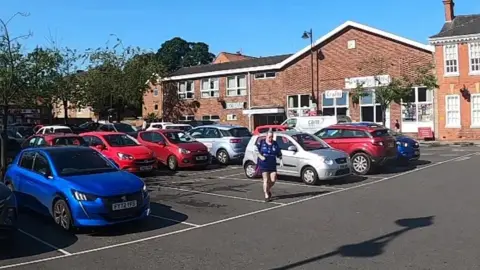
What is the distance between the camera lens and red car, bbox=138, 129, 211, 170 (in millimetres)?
19188

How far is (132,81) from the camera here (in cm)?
4616

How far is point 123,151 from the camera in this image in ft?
55.9

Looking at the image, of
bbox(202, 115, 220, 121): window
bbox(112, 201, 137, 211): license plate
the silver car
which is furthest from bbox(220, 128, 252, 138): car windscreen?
bbox(202, 115, 220, 121): window

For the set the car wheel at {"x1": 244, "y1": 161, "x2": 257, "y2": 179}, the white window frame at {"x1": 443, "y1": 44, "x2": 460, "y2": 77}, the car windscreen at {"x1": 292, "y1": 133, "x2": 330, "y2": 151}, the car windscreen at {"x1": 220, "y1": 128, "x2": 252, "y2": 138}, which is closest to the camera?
the car windscreen at {"x1": 292, "y1": 133, "x2": 330, "y2": 151}

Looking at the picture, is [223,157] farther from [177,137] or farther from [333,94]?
[333,94]

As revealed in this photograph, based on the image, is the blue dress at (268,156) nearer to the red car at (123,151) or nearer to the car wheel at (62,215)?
the car wheel at (62,215)

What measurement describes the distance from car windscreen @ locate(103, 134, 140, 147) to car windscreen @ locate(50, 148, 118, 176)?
6.90 m

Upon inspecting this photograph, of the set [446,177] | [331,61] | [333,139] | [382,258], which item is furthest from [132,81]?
[382,258]

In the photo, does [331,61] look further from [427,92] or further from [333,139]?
[333,139]

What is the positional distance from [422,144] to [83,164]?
2659 cm

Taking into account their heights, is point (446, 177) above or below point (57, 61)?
below

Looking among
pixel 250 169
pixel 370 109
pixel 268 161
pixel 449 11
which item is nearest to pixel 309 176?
pixel 250 169

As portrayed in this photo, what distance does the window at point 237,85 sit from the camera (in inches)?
1777

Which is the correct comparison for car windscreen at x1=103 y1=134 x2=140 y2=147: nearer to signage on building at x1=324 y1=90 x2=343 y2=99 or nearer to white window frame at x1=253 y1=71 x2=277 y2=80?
signage on building at x1=324 y1=90 x2=343 y2=99
